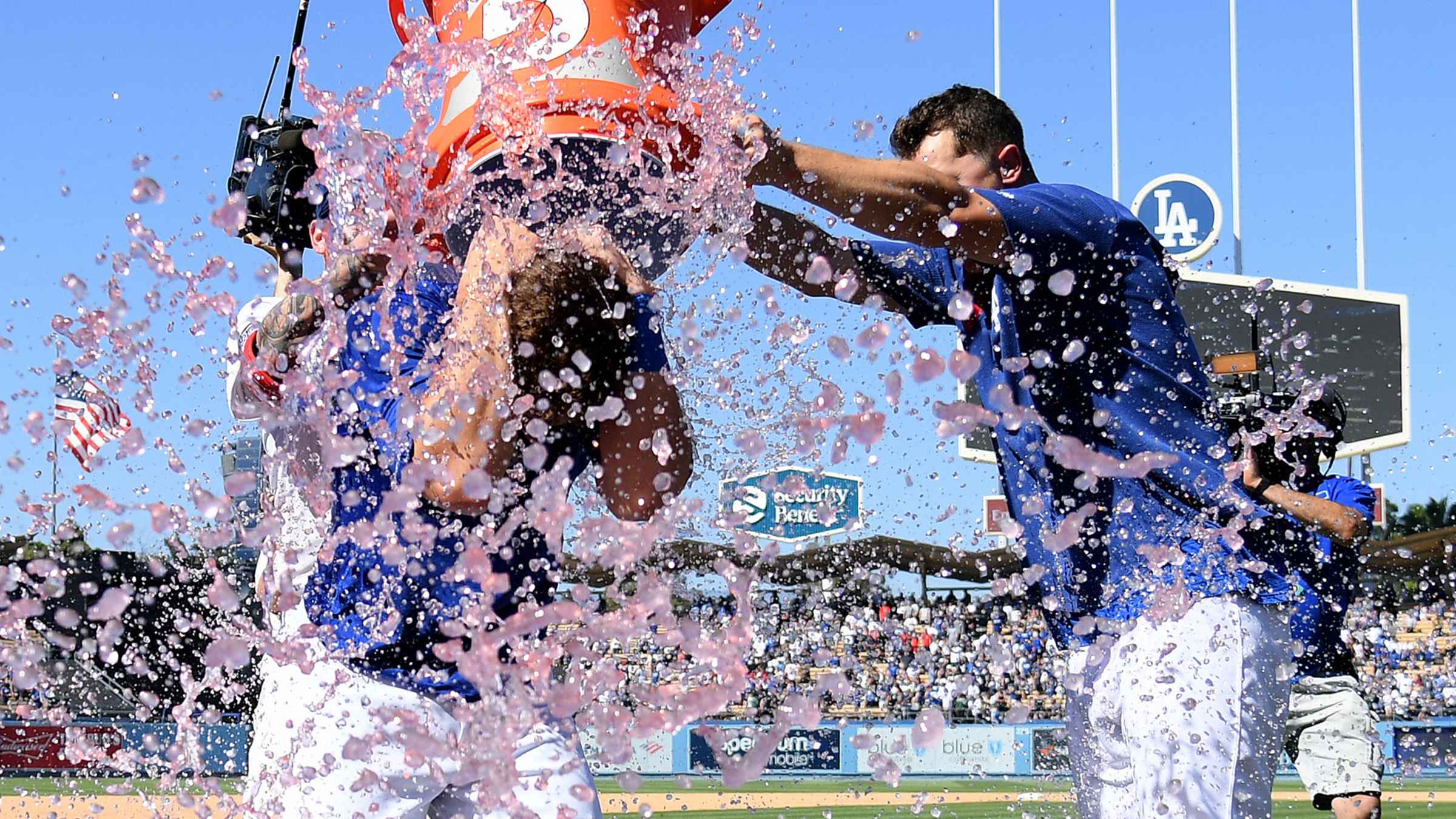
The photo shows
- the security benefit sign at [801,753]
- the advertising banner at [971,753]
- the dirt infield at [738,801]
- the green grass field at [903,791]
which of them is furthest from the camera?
the security benefit sign at [801,753]

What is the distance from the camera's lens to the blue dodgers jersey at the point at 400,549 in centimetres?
254

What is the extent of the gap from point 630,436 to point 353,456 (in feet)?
1.53

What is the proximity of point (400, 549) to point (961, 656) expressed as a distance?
2390 centimetres

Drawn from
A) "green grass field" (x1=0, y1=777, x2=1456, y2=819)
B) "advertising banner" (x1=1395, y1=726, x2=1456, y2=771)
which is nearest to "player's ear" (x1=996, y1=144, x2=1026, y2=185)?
"green grass field" (x1=0, y1=777, x2=1456, y2=819)

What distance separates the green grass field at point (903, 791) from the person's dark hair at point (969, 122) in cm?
520

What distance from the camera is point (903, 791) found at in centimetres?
1675

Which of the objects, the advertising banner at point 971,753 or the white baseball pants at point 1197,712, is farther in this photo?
the advertising banner at point 971,753

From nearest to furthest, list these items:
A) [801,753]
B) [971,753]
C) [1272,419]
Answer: [1272,419]
[971,753]
[801,753]

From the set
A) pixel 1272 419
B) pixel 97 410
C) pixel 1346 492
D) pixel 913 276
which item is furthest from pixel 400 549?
pixel 1346 492

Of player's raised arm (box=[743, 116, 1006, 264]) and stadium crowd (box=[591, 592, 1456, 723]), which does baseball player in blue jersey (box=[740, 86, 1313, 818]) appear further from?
stadium crowd (box=[591, 592, 1456, 723])

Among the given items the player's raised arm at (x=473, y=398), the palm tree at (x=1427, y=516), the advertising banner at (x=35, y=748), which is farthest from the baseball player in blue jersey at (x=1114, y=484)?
the palm tree at (x=1427, y=516)

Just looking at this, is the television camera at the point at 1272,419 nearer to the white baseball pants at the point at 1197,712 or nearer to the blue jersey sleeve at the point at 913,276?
the white baseball pants at the point at 1197,712

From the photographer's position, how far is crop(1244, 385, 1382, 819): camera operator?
503 centimetres

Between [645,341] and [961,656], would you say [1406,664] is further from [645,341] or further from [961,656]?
[645,341]
